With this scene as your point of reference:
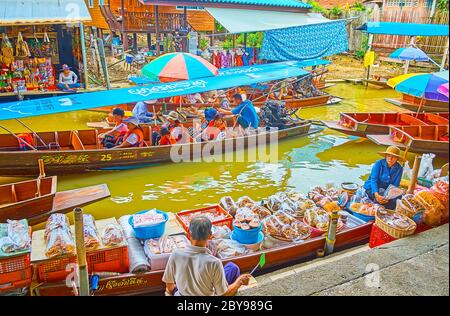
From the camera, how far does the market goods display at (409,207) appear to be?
4.99m

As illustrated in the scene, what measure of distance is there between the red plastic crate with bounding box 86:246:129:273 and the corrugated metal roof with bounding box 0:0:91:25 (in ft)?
36.1

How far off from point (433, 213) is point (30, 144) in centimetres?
800

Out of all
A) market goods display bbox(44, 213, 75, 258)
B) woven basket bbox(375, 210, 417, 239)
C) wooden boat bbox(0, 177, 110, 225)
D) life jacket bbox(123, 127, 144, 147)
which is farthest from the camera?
life jacket bbox(123, 127, 144, 147)

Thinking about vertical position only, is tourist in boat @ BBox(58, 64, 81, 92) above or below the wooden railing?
below

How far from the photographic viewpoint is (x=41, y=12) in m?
13.2

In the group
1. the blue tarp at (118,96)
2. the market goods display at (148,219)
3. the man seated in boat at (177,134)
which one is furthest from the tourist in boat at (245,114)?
the market goods display at (148,219)

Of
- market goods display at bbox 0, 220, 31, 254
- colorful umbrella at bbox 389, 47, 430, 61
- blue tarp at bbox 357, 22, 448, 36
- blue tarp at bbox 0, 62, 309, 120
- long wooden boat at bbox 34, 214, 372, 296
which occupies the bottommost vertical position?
long wooden boat at bbox 34, 214, 372, 296

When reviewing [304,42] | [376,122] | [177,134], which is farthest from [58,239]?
[304,42]

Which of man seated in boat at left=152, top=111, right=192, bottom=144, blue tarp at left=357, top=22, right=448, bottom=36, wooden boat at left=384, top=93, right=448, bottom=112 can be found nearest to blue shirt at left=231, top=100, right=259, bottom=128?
man seated in boat at left=152, top=111, right=192, bottom=144

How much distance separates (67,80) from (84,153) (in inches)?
296

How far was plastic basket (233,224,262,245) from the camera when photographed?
17.0 feet

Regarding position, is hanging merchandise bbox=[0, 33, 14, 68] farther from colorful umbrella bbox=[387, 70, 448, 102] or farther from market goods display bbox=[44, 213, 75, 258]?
colorful umbrella bbox=[387, 70, 448, 102]

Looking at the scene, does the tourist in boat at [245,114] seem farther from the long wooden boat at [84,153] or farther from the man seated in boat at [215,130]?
the man seated in boat at [215,130]

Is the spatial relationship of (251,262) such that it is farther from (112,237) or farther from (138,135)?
(138,135)
